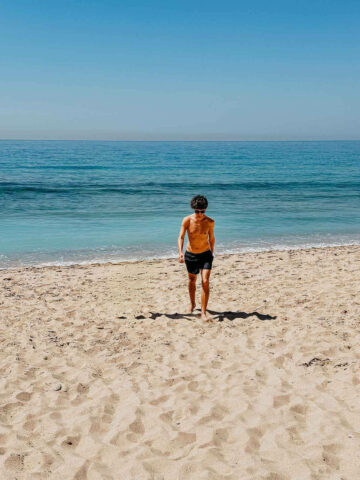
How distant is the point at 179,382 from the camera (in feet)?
15.5

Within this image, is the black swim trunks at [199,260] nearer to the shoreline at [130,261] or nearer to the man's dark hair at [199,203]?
the man's dark hair at [199,203]

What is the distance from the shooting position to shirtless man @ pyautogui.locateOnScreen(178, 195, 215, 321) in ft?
20.7

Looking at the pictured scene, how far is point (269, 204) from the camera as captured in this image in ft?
74.7

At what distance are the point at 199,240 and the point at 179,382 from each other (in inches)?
90.8

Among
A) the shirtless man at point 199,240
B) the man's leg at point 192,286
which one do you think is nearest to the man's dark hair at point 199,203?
the shirtless man at point 199,240

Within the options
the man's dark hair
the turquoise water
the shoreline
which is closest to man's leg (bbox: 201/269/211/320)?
the man's dark hair

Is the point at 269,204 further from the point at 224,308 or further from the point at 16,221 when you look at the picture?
the point at 224,308

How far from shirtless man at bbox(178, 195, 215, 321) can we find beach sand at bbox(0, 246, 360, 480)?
853 mm

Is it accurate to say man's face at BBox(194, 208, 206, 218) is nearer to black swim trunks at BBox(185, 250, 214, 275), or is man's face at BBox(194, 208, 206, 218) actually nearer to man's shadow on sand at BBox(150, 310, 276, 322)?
black swim trunks at BBox(185, 250, 214, 275)

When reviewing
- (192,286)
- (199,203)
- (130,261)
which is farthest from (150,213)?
(199,203)

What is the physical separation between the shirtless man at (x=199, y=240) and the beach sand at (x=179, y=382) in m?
Answer: 0.85

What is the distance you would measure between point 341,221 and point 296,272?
31.9ft

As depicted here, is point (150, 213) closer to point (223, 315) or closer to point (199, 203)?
point (223, 315)

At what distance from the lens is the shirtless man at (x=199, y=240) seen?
20.7 ft
